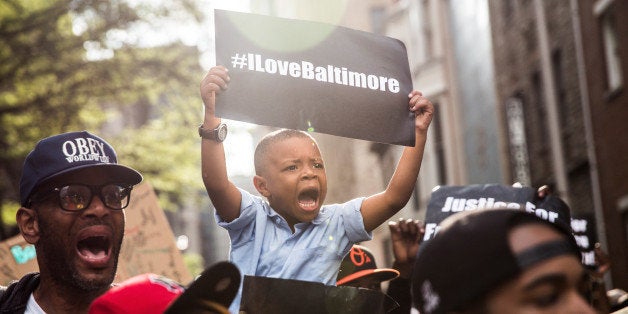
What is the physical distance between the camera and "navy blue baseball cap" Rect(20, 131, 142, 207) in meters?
3.93

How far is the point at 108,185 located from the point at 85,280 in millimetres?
362

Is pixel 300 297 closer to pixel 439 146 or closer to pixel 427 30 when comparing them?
pixel 439 146

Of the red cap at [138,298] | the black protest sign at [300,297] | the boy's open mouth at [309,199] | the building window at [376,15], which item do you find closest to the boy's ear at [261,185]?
the boy's open mouth at [309,199]

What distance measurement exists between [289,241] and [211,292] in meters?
1.58

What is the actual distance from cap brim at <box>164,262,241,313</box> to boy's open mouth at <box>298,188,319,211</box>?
1.54 m

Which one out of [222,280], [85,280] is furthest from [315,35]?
[222,280]

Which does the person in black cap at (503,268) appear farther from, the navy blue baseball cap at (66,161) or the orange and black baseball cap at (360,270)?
the orange and black baseball cap at (360,270)

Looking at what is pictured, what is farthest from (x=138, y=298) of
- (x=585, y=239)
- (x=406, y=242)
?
(x=585, y=239)

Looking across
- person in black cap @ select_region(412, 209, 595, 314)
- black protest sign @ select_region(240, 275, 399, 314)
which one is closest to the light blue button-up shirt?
black protest sign @ select_region(240, 275, 399, 314)

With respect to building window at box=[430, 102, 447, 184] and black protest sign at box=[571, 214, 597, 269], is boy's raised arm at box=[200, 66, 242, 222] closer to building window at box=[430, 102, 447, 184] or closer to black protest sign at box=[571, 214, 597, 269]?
black protest sign at box=[571, 214, 597, 269]

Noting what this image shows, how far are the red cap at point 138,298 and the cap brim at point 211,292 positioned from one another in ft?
0.24

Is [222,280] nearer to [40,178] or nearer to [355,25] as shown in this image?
[40,178]

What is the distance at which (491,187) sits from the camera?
16.4ft

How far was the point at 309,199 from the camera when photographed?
13.6 feet
